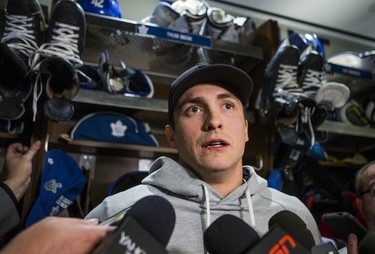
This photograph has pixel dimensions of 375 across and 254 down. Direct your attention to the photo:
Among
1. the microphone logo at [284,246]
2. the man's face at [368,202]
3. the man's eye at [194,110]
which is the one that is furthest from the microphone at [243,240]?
the man's face at [368,202]

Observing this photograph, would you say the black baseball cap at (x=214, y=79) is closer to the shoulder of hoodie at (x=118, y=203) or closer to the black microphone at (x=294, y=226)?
the shoulder of hoodie at (x=118, y=203)

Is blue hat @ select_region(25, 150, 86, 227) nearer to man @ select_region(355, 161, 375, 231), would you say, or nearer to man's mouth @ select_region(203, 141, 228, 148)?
man's mouth @ select_region(203, 141, 228, 148)

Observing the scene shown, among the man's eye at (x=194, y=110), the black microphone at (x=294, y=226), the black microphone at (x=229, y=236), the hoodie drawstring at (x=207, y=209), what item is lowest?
the hoodie drawstring at (x=207, y=209)

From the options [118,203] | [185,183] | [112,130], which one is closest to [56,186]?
[112,130]

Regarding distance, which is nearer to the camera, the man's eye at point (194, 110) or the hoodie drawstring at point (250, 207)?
the hoodie drawstring at point (250, 207)

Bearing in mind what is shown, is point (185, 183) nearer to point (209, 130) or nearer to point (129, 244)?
point (209, 130)

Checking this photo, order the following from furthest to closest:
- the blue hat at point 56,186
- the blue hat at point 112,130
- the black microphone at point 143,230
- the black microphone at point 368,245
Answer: the blue hat at point 112,130, the blue hat at point 56,186, the black microphone at point 368,245, the black microphone at point 143,230

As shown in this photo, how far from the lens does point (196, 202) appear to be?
35.5 inches

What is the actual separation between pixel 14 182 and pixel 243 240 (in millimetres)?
1083

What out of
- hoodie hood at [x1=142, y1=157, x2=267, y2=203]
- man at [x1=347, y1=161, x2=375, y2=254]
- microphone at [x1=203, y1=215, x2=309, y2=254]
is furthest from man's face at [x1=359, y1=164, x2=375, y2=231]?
microphone at [x1=203, y1=215, x2=309, y2=254]

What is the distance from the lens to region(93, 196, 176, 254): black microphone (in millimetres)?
381

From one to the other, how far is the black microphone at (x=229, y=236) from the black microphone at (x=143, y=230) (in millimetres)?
79

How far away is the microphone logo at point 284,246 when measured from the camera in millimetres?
453

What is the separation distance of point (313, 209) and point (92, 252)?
1544 millimetres
